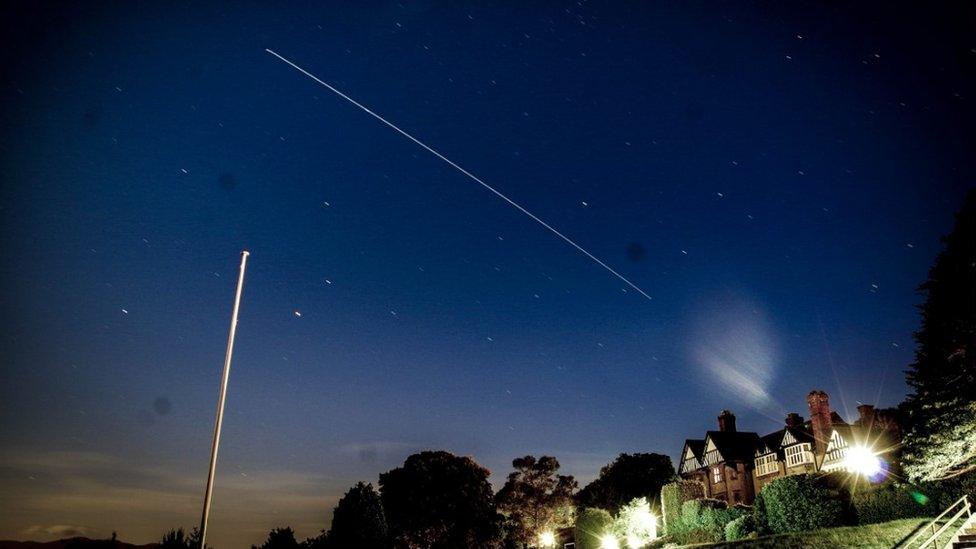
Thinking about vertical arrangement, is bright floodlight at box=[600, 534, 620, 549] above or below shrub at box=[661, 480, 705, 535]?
below

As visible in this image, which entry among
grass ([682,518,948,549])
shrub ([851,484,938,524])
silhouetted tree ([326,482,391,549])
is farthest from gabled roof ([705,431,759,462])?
silhouetted tree ([326,482,391,549])

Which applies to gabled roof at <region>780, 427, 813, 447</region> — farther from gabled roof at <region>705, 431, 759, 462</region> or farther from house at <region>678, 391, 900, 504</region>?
gabled roof at <region>705, 431, 759, 462</region>

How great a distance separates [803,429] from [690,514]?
94.2ft

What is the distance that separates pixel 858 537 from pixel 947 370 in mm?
9775

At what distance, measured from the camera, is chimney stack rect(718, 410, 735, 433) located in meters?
80.2

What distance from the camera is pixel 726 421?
8038cm

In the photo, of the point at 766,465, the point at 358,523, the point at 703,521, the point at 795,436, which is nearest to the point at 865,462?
the point at 703,521

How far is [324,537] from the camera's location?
33250mm

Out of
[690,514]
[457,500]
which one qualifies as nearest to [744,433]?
[690,514]

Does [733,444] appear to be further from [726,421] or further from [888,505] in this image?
[888,505]

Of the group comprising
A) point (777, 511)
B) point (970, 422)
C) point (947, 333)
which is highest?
point (947, 333)

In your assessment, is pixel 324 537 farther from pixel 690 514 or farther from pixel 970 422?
pixel 970 422

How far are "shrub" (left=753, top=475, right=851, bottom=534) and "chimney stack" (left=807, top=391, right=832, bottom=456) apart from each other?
2708 cm

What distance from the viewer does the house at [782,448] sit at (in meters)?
54.7
